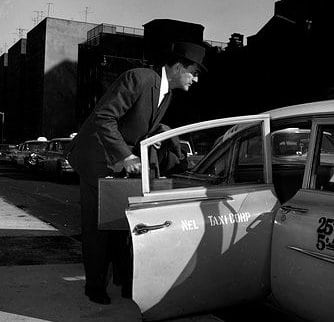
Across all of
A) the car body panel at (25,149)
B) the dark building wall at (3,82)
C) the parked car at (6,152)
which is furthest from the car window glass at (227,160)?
the dark building wall at (3,82)

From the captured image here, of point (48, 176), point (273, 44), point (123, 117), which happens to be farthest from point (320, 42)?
point (123, 117)

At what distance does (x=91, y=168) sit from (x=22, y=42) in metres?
62.7

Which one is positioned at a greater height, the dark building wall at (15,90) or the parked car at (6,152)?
the dark building wall at (15,90)

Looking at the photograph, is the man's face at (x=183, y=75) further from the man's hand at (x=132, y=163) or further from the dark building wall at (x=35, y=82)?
the dark building wall at (x=35, y=82)

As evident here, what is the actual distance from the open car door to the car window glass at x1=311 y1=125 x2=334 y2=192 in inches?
10.9

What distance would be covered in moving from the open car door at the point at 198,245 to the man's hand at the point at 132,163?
0.33 m

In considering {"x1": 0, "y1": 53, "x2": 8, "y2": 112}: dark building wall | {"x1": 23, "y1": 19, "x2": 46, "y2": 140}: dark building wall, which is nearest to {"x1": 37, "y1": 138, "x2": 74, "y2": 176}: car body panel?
A: {"x1": 23, "y1": 19, "x2": 46, "y2": 140}: dark building wall

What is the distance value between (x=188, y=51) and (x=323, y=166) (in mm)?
1148

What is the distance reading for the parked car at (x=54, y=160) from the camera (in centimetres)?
1816

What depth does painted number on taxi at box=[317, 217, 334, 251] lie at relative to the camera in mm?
2764

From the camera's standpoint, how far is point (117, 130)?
363 centimetres

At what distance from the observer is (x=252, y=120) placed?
3.34 metres

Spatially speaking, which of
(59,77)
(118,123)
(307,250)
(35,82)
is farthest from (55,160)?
(35,82)

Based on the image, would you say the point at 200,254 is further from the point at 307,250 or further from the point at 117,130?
the point at 117,130
